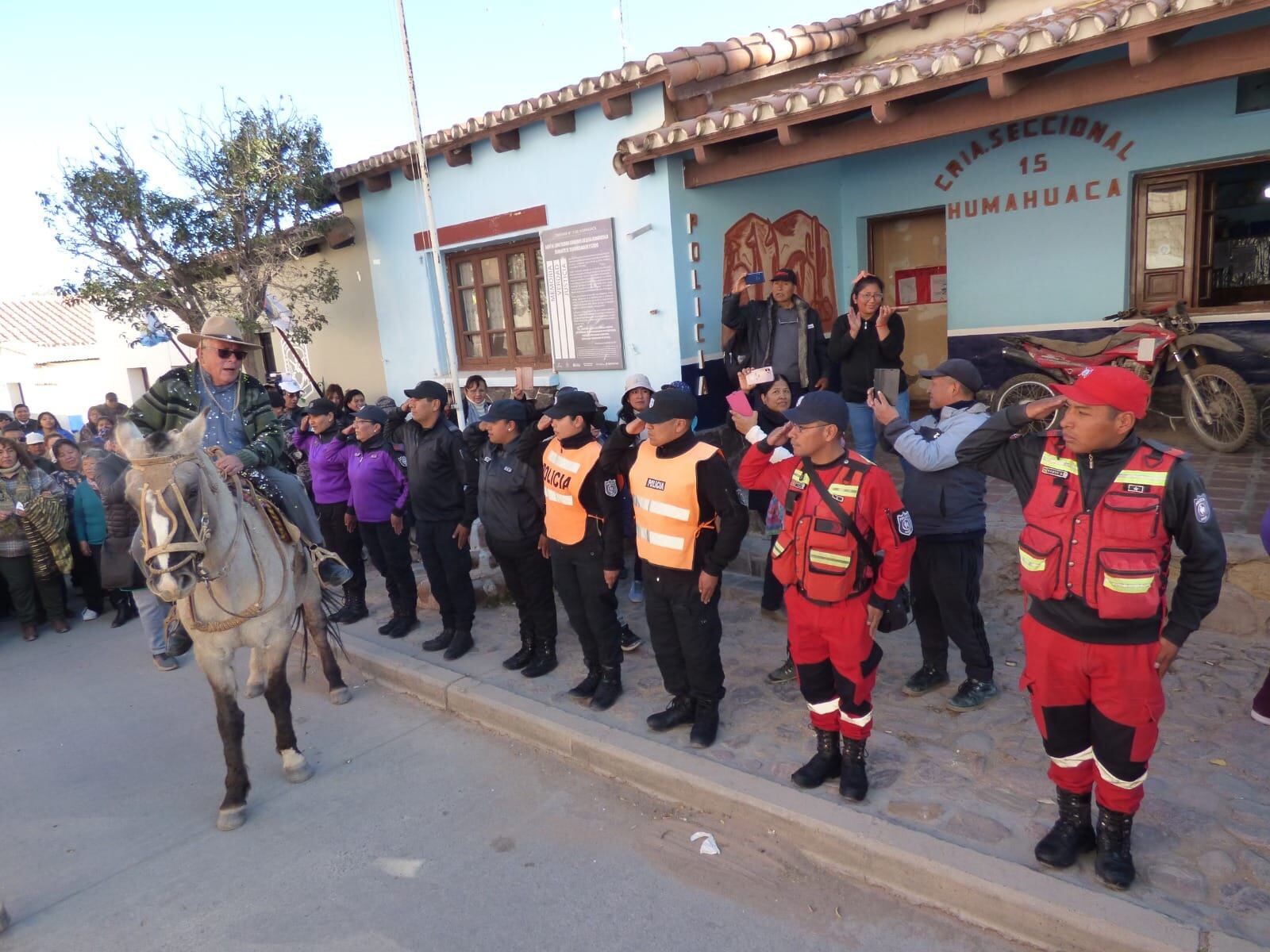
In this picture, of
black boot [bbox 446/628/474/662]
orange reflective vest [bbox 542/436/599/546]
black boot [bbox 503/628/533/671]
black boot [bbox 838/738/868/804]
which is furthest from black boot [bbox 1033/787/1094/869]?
black boot [bbox 446/628/474/662]

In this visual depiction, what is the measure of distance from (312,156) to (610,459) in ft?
26.5

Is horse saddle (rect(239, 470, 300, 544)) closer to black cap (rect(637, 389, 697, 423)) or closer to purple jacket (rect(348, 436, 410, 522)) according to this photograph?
purple jacket (rect(348, 436, 410, 522))

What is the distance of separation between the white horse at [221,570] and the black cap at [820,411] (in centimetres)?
270

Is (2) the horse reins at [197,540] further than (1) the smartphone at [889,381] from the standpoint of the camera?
No

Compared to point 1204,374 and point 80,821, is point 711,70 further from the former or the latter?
point 80,821

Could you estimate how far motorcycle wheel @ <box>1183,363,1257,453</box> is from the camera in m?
6.71

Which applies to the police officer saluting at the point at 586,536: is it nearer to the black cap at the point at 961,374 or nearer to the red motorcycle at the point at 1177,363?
the black cap at the point at 961,374

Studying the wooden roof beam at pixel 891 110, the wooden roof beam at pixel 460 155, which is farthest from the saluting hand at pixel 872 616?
the wooden roof beam at pixel 460 155

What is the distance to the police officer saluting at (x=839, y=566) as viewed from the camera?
3.57 m

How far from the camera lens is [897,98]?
6.08 meters

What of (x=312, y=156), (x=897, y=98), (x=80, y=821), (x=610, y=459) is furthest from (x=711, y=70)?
(x=80, y=821)

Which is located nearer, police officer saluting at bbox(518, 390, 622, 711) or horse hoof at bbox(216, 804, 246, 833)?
horse hoof at bbox(216, 804, 246, 833)

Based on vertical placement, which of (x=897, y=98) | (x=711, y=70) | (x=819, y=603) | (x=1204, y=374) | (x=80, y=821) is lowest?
(x=80, y=821)

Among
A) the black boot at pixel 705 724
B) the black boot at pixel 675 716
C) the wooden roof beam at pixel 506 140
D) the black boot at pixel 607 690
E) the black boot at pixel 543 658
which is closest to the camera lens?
the black boot at pixel 705 724
